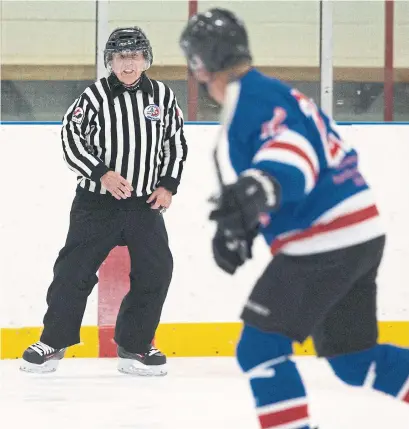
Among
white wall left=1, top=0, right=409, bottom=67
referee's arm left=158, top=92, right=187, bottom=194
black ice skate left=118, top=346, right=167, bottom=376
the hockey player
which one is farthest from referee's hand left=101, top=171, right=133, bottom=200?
the hockey player

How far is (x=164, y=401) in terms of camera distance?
3148 mm

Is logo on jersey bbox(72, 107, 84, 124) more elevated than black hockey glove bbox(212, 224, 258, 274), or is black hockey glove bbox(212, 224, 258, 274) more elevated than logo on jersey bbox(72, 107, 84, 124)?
logo on jersey bbox(72, 107, 84, 124)

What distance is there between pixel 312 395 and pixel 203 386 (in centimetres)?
41

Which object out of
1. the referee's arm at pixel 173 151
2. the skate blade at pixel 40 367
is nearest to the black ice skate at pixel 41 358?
the skate blade at pixel 40 367

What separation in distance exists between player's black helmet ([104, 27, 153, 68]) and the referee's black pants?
0.49m

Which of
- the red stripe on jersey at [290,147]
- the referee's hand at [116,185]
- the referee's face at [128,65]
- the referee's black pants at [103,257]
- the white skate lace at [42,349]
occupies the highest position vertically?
the referee's face at [128,65]

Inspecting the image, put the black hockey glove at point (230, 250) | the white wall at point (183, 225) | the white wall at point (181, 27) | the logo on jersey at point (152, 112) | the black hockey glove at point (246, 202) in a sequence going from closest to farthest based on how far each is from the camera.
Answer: the black hockey glove at point (246, 202), the black hockey glove at point (230, 250), the logo on jersey at point (152, 112), the white wall at point (183, 225), the white wall at point (181, 27)

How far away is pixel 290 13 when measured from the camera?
451 cm

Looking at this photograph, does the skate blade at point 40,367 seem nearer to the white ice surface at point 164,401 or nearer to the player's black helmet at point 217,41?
the white ice surface at point 164,401

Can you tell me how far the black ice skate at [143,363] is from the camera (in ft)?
12.1

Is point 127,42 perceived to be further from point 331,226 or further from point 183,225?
point 331,226

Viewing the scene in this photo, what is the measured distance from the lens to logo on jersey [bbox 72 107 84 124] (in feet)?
12.0

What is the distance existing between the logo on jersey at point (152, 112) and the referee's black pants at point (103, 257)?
286 mm

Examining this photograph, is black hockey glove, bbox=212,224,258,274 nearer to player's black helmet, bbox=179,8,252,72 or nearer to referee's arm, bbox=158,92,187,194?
player's black helmet, bbox=179,8,252,72
